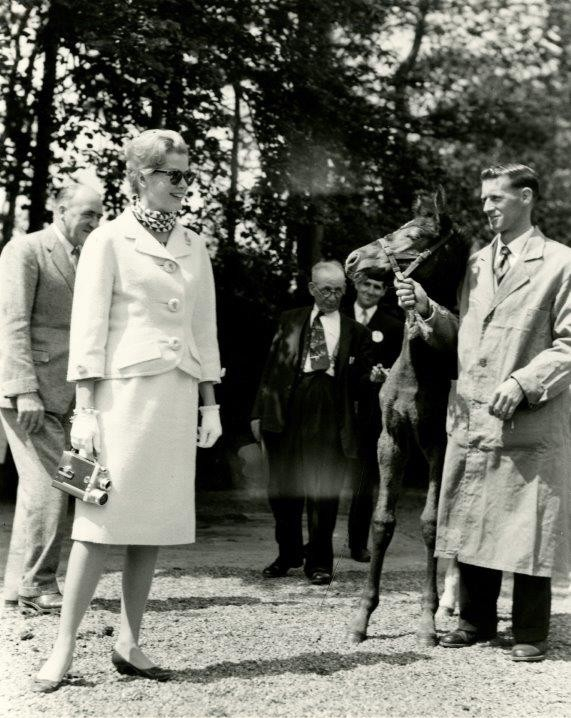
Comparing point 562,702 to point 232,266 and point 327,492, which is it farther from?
point 232,266

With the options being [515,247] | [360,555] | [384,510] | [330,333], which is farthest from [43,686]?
[360,555]

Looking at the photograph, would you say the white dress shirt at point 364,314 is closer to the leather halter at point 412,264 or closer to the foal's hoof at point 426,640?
the leather halter at point 412,264

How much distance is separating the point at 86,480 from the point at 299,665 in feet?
4.57

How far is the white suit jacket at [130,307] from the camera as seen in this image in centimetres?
378

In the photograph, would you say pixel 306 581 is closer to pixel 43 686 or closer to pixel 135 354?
pixel 43 686

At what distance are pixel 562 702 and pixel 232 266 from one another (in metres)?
6.34

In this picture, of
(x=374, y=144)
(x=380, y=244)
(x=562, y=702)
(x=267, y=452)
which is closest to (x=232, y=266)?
(x=374, y=144)

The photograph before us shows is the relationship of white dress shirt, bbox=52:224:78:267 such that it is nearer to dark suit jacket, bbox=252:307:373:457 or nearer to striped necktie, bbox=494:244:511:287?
dark suit jacket, bbox=252:307:373:457

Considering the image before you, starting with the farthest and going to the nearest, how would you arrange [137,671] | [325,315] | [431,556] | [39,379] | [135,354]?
[325,315], [39,379], [431,556], [137,671], [135,354]

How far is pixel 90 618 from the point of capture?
16.3 ft

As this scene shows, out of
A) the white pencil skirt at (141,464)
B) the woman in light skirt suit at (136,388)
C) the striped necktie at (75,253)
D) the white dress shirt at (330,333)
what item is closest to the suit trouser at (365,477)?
the white dress shirt at (330,333)

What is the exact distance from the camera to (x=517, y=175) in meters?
4.73

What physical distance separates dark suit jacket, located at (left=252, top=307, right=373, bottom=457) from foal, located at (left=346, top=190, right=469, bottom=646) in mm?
1518

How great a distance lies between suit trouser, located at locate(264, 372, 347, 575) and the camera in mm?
6570
